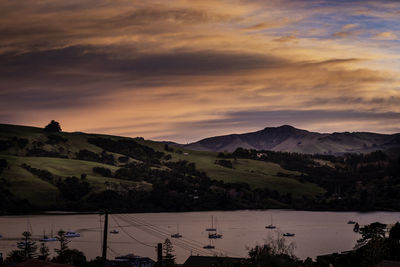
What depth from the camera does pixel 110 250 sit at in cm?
18800

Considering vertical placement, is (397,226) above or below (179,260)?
above

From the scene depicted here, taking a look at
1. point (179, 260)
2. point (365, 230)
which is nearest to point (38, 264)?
point (179, 260)

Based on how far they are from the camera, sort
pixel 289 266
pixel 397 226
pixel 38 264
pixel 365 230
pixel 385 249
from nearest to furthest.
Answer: pixel 38 264
pixel 289 266
pixel 385 249
pixel 397 226
pixel 365 230

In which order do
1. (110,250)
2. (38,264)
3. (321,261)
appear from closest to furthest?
(38,264) → (321,261) → (110,250)

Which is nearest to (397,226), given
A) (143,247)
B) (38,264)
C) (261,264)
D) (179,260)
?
(179,260)

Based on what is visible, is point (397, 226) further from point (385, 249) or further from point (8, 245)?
point (8, 245)

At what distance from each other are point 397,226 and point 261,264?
62.2m

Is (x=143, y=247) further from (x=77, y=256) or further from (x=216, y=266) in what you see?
(x=216, y=266)

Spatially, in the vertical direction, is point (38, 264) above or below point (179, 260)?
above

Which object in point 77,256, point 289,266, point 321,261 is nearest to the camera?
point 289,266

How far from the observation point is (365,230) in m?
158

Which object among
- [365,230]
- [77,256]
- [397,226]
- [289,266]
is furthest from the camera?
[365,230]

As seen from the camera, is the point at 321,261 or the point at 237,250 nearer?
the point at 321,261

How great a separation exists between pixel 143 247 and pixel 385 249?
103 meters
